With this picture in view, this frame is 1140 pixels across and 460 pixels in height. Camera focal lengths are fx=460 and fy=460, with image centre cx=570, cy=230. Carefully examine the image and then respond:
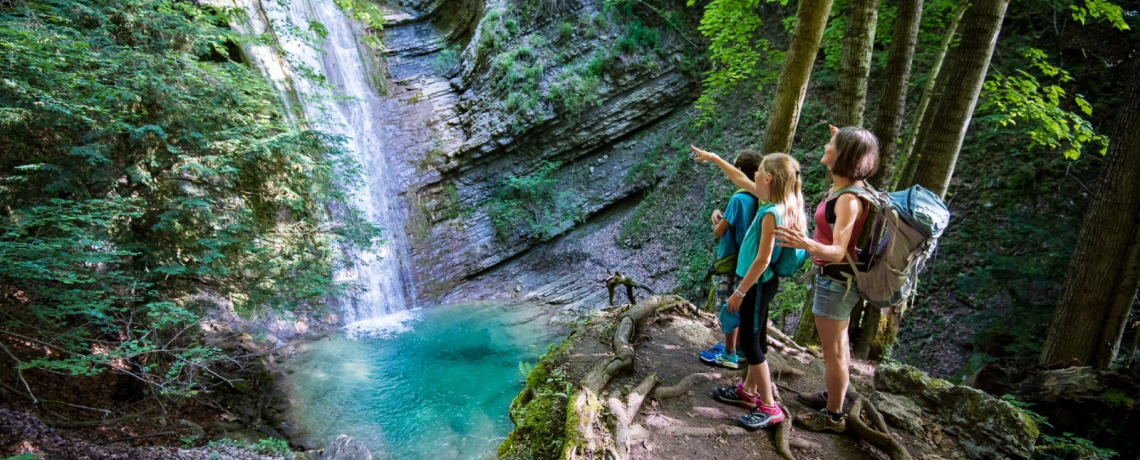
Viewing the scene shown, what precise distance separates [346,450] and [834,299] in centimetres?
538

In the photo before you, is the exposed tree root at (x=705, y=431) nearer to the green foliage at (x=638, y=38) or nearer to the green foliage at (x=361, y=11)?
the green foliage at (x=361, y=11)

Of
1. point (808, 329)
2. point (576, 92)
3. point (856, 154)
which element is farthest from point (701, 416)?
point (576, 92)

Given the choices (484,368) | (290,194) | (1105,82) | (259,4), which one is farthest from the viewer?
(259,4)

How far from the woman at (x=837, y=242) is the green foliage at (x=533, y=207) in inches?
404

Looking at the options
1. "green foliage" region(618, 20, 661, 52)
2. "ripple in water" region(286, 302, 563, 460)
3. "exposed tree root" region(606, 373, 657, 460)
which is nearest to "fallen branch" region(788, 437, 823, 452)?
"exposed tree root" region(606, 373, 657, 460)

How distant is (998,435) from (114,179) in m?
7.70

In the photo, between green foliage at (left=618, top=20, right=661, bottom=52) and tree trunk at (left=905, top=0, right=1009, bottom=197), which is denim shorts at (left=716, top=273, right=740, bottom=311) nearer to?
tree trunk at (left=905, top=0, right=1009, bottom=197)

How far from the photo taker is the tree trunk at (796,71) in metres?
4.11

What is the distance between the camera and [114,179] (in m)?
4.74

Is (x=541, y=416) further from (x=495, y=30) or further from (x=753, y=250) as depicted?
(x=495, y=30)

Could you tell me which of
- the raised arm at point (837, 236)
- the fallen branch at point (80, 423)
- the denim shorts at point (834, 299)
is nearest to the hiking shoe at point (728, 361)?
the denim shorts at point (834, 299)

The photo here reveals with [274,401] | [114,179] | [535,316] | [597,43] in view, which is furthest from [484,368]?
[597,43]

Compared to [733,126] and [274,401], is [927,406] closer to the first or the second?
[274,401]

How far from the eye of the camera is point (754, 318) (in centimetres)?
272
